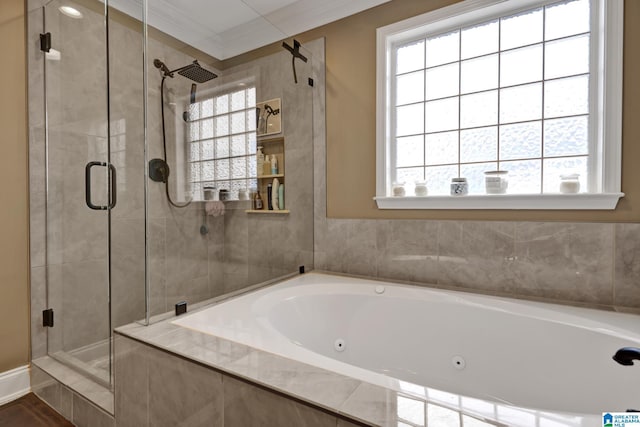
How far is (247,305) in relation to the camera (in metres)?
1.53

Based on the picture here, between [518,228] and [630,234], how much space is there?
1.45 feet

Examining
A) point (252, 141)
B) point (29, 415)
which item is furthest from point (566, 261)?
point (29, 415)

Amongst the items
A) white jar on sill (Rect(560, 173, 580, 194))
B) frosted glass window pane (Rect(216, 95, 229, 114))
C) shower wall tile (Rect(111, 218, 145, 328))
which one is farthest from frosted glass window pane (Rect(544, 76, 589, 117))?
shower wall tile (Rect(111, 218, 145, 328))

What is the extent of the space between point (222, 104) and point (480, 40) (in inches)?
62.6

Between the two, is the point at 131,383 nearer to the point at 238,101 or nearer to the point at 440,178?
the point at 238,101

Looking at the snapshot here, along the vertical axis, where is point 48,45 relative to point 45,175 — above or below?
above

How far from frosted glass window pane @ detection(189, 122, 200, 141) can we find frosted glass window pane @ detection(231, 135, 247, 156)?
0.21 metres

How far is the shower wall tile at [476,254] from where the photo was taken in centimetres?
169

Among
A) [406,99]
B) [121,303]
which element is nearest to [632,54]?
[406,99]

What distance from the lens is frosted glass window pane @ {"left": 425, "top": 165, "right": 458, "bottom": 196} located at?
6.42 feet

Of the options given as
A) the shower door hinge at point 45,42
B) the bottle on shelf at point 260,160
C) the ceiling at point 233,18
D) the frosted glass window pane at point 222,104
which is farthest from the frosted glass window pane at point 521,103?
the shower door hinge at point 45,42

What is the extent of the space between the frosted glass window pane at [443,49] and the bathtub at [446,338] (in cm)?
145

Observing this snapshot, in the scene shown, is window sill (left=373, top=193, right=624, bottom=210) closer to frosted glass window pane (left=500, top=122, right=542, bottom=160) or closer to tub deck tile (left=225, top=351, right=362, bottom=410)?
frosted glass window pane (left=500, top=122, right=542, bottom=160)

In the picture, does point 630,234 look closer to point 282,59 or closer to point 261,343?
point 261,343
